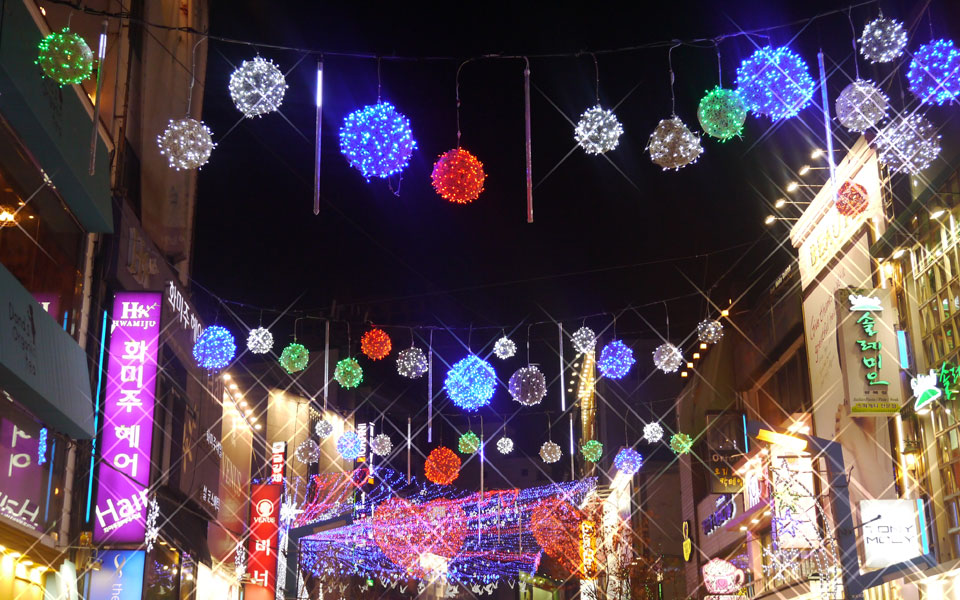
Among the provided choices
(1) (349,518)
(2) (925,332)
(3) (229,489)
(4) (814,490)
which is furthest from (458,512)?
(2) (925,332)

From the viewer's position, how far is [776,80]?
9.09 m

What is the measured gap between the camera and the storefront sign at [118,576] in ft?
48.6

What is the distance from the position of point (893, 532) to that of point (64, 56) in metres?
12.6

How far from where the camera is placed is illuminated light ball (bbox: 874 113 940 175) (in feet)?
36.2

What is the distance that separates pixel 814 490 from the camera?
20359 mm

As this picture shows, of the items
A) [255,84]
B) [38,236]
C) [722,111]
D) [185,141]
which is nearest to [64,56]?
[185,141]

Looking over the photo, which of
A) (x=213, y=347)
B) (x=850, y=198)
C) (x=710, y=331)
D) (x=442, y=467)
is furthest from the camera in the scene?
(x=442, y=467)

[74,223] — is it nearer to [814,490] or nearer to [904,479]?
[904,479]

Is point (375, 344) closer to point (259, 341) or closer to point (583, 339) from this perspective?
point (259, 341)

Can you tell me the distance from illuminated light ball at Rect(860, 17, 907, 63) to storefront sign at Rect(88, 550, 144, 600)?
12.2m

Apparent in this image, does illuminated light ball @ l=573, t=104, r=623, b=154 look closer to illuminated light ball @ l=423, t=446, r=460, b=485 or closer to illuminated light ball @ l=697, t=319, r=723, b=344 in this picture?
illuminated light ball @ l=697, t=319, r=723, b=344

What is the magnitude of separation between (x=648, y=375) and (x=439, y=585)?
33.9m

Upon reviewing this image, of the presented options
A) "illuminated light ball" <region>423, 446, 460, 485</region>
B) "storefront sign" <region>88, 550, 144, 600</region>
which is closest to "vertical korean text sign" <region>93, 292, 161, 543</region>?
"storefront sign" <region>88, 550, 144, 600</region>

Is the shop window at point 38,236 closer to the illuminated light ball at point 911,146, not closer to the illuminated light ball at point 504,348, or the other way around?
the illuminated light ball at point 504,348
